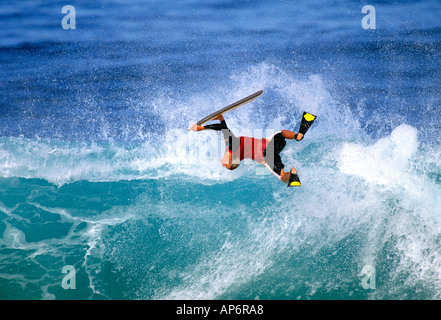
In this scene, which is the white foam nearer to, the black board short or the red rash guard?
the black board short

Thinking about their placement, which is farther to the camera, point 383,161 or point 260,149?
point 383,161

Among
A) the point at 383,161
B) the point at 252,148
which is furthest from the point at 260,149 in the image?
the point at 383,161

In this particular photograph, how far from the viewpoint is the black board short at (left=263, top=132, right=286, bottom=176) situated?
6246 mm

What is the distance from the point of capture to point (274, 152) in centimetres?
627

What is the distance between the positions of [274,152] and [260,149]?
0.21m

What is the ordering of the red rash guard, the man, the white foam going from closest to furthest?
the man
the red rash guard
the white foam

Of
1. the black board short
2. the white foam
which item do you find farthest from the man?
the white foam

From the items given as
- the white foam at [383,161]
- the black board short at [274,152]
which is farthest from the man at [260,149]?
the white foam at [383,161]

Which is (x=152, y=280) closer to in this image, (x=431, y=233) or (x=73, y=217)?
(x=73, y=217)

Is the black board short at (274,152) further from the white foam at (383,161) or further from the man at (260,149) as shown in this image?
the white foam at (383,161)

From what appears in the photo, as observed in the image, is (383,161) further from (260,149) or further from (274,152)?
(260,149)

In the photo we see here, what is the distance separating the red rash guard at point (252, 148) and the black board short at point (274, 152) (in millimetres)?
73

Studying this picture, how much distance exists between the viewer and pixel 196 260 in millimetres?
8266
